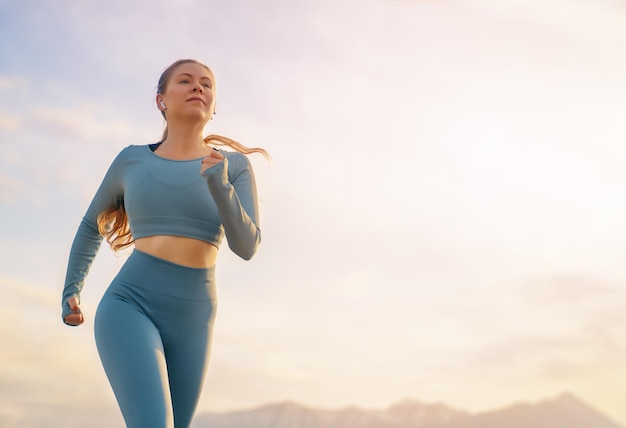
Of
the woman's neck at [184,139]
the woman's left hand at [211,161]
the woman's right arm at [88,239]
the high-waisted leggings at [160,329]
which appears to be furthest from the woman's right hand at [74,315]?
the woman's left hand at [211,161]

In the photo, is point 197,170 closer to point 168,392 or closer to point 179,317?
point 179,317

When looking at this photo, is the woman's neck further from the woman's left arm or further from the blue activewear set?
the woman's left arm

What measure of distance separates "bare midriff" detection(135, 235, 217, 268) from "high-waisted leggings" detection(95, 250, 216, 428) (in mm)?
36

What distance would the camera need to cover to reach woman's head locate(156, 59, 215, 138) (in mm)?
5855

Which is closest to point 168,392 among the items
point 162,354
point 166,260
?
point 162,354

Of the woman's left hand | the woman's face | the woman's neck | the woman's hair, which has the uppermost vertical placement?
the woman's face

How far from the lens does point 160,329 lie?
5.49 metres

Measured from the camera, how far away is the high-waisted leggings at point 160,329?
17.0 ft

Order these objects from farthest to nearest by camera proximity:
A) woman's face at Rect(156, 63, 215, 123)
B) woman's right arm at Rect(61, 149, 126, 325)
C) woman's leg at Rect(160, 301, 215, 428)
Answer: woman's right arm at Rect(61, 149, 126, 325), woman's face at Rect(156, 63, 215, 123), woman's leg at Rect(160, 301, 215, 428)

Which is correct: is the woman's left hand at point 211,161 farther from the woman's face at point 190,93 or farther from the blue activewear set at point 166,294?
the woman's face at point 190,93

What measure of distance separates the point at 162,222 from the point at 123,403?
43.1 inches

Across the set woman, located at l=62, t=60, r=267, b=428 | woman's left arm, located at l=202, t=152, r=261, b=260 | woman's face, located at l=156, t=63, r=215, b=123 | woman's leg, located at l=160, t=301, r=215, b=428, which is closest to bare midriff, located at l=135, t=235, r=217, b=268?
woman, located at l=62, t=60, r=267, b=428

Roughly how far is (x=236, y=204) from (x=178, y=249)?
652 millimetres

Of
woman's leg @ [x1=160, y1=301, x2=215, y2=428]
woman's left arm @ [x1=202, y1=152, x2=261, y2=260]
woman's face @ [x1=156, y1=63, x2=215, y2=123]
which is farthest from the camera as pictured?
woman's face @ [x1=156, y1=63, x2=215, y2=123]
